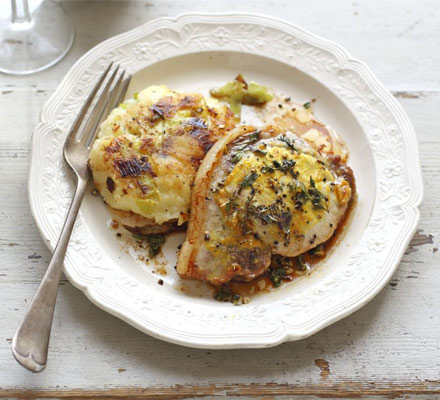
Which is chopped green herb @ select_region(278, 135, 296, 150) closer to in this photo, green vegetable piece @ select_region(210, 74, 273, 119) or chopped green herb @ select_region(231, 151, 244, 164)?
chopped green herb @ select_region(231, 151, 244, 164)

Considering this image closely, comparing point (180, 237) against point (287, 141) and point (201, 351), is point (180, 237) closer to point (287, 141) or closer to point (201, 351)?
point (201, 351)

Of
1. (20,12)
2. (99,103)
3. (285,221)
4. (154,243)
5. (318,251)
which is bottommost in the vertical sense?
(154,243)

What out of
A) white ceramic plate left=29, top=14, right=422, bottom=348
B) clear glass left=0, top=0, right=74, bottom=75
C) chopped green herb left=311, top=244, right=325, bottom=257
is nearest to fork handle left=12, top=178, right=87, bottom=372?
white ceramic plate left=29, top=14, right=422, bottom=348

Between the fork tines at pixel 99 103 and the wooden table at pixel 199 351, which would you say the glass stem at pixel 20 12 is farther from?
the fork tines at pixel 99 103

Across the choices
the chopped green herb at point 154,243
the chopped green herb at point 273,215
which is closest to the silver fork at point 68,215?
the chopped green herb at point 154,243

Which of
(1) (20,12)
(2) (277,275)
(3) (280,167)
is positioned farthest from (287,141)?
(1) (20,12)

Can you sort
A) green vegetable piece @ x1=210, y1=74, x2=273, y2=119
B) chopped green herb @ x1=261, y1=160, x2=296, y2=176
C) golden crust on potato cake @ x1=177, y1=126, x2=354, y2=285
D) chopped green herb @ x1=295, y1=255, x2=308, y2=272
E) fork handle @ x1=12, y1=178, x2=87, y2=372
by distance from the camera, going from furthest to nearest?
green vegetable piece @ x1=210, y1=74, x2=273, y2=119, chopped green herb @ x1=295, y1=255, x2=308, y2=272, chopped green herb @ x1=261, y1=160, x2=296, y2=176, golden crust on potato cake @ x1=177, y1=126, x2=354, y2=285, fork handle @ x1=12, y1=178, x2=87, y2=372

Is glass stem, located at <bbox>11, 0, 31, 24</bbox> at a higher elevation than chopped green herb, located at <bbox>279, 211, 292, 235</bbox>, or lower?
higher
